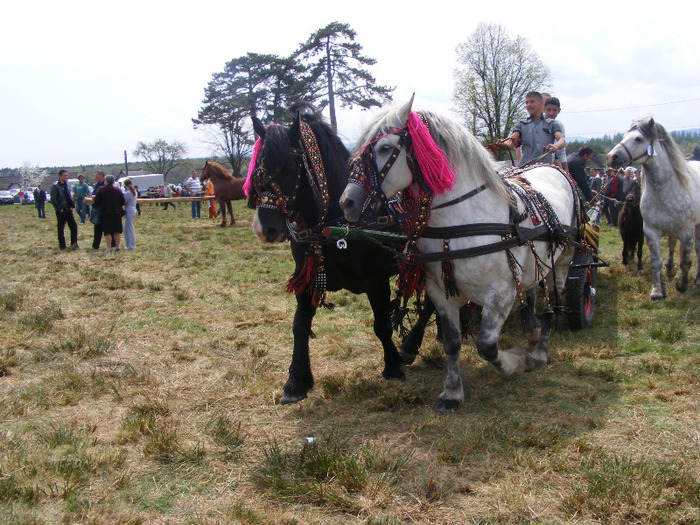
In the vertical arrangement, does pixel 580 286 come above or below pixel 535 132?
below

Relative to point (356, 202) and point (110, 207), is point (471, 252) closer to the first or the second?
point (356, 202)

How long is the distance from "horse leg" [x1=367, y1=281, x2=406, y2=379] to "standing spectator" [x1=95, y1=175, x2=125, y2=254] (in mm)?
9748

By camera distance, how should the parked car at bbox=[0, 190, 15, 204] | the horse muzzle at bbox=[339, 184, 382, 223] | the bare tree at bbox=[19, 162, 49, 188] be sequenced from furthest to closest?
the bare tree at bbox=[19, 162, 49, 188], the parked car at bbox=[0, 190, 15, 204], the horse muzzle at bbox=[339, 184, 382, 223]

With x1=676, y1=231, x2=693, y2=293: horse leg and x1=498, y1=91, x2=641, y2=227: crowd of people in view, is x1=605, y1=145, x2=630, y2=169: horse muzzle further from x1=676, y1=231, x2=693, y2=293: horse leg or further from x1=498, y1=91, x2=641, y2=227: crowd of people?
x1=676, y1=231, x2=693, y2=293: horse leg

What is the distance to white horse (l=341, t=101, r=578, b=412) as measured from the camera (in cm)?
351

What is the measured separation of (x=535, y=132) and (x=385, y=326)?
3.08 meters

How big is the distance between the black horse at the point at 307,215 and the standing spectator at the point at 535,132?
2565mm

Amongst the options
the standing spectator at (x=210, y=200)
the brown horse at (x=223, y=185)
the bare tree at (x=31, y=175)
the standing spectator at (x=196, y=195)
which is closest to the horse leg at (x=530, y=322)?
the brown horse at (x=223, y=185)

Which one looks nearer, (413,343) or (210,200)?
(413,343)

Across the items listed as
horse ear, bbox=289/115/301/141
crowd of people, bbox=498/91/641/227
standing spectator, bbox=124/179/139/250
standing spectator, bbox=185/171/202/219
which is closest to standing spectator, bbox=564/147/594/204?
crowd of people, bbox=498/91/641/227

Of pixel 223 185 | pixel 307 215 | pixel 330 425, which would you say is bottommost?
pixel 330 425

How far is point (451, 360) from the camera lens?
4.03 meters

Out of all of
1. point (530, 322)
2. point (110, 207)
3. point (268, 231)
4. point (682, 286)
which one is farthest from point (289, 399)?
point (110, 207)

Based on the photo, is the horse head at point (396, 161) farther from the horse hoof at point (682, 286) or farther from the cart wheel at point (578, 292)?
the horse hoof at point (682, 286)
